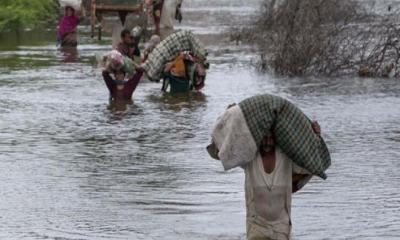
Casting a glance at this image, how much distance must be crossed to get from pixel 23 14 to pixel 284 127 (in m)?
28.5

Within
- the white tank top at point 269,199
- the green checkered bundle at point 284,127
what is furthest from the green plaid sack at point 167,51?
the green checkered bundle at point 284,127

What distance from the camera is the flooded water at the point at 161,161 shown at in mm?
10172

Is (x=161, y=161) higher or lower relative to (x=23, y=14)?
higher

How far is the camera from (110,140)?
1486 centimetres

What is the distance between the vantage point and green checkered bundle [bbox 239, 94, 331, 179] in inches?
295

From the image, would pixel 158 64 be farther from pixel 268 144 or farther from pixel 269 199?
pixel 268 144

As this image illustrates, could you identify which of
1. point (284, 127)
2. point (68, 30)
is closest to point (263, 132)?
point (284, 127)

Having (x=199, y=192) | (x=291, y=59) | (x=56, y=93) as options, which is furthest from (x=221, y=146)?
(x=291, y=59)

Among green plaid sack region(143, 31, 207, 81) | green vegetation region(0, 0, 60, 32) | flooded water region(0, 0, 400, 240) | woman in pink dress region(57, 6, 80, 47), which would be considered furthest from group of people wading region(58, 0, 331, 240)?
green vegetation region(0, 0, 60, 32)

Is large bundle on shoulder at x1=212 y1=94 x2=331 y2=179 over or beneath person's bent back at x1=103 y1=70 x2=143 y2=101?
over

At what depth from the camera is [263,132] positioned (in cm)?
750

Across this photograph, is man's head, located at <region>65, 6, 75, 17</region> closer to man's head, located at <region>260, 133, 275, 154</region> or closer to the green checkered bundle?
man's head, located at <region>260, 133, 275, 154</region>

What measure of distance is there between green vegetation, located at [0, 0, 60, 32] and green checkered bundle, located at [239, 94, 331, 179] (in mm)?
26977

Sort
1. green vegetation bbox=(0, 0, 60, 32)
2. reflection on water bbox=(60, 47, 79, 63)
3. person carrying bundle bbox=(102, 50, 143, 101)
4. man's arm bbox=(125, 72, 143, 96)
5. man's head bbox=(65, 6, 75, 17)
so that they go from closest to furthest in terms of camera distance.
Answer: person carrying bundle bbox=(102, 50, 143, 101) → man's arm bbox=(125, 72, 143, 96) → reflection on water bbox=(60, 47, 79, 63) → man's head bbox=(65, 6, 75, 17) → green vegetation bbox=(0, 0, 60, 32)
